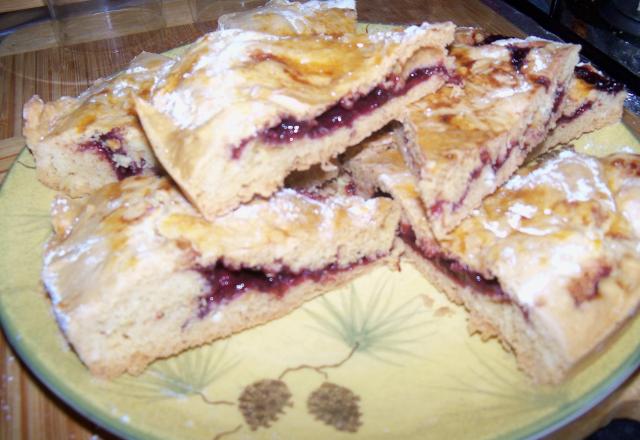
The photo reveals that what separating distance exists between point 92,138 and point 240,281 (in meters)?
1.29

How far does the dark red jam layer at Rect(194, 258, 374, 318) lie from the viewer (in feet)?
9.16

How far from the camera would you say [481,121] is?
309 cm

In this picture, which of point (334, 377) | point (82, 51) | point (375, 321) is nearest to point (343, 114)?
point (375, 321)

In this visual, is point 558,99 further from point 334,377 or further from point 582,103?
point 334,377

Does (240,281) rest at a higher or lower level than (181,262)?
lower

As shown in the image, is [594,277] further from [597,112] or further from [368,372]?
[597,112]

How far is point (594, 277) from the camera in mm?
2633

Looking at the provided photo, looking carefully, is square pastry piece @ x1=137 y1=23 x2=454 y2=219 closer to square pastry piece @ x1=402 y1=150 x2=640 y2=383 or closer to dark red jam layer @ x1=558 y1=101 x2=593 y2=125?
square pastry piece @ x1=402 y1=150 x2=640 y2=383

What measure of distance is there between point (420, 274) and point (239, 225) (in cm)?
102

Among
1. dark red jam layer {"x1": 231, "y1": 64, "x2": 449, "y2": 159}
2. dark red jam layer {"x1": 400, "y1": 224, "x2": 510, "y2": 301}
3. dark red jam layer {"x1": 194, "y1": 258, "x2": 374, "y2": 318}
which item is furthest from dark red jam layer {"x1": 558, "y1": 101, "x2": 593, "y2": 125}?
dark red jam layer {"x1": 194, "y1": 258, "x2": 374, "y2": 318}

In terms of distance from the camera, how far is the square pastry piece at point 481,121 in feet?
9.64

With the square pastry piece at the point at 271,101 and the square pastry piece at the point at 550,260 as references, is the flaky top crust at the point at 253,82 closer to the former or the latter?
the square pastry piece at the point at 271,101

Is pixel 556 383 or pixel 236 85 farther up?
pixel 236 85

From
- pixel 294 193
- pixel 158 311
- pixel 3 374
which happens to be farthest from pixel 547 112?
pixel 3 374
